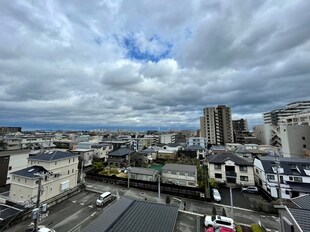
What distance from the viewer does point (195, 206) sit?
849 inches

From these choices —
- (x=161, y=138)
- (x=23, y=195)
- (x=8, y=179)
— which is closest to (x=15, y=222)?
(x=23, y=195)

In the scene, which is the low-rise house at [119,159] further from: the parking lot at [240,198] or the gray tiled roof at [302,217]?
the gray tiled roof at [302,217]

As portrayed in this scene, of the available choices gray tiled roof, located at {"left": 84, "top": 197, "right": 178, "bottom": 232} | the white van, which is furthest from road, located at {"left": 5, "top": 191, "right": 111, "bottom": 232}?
gray tiled roof, located at {"left": 84, "top": 197, "right": 178, "bottom": 232}

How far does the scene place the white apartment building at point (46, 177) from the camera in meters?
20.9

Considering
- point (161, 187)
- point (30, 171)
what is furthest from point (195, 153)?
point (30, 171)

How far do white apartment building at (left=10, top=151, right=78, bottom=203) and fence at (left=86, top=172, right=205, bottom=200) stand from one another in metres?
5.56

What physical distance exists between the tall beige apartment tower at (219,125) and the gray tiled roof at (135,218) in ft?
245

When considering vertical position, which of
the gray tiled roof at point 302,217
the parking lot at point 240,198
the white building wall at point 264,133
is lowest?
the parking lot at point 240,198

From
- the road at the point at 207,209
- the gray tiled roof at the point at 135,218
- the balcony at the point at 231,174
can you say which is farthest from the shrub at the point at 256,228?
the balcony at the point at 231,174

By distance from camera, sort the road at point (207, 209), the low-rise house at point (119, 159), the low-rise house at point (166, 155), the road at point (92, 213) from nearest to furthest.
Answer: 1. the road at point (92, 213)
2. the road at point (207, 209)
3. the low-rise house at point (119, 159)
4. the low-rise house at point (166, 155)

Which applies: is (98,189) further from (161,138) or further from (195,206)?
(161,138)

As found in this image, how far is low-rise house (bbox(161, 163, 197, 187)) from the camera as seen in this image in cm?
2895

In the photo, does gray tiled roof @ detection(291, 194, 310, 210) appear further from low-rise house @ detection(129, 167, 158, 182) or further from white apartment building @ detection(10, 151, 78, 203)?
white apartment building @ detection(10, 151, 78, 203)

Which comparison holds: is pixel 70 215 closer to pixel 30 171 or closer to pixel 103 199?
pixel 103 199
